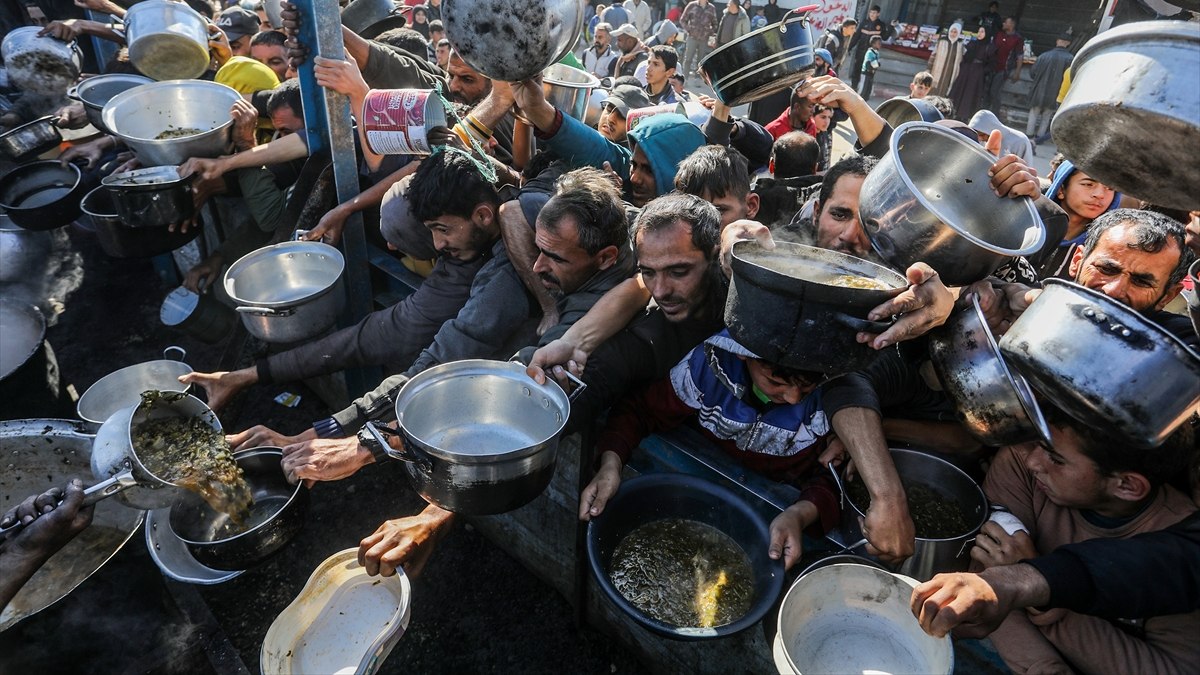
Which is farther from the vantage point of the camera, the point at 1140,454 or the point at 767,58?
the point at 767,58

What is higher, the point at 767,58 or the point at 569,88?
the point at 767,58

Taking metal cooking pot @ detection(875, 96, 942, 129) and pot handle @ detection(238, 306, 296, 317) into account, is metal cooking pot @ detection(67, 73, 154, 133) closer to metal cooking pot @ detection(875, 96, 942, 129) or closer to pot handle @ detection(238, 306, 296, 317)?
pot handle @ detection(238, 306, 296, 317)

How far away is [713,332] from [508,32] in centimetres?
159

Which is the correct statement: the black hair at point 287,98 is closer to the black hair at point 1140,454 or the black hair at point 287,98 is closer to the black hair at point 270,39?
the black hair at point 270,39

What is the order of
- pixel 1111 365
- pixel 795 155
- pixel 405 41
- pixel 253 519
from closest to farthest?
pixel 1111 365 → pixel 253 519 → pixel 795 155 → pixel 405 41

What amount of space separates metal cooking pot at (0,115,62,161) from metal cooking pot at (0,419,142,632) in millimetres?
3631

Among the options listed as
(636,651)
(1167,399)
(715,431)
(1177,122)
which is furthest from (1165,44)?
(636,651)

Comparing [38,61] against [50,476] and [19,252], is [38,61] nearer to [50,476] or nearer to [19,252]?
[19,252]

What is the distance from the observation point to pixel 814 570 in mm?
2078

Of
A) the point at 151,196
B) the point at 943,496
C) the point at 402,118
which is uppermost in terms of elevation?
the point at 402,118

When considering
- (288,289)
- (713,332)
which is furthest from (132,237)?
(713,332)

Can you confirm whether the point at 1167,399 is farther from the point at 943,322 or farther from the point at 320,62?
the point at 320,62

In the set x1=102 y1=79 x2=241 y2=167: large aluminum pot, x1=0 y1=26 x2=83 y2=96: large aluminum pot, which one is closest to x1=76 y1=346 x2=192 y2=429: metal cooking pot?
x1=102 y1=79 x2=241 y2=167: large aluminum pot

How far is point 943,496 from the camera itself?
252cm
